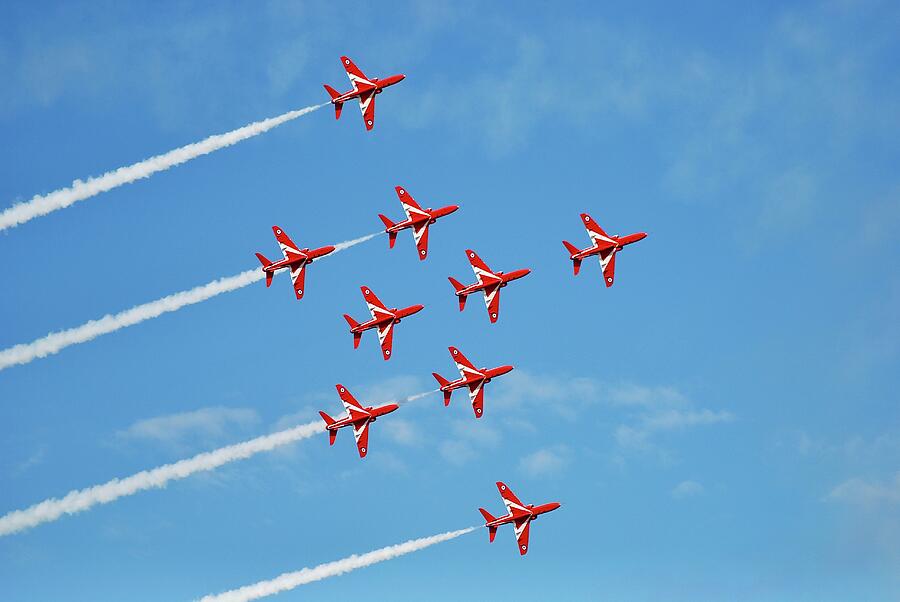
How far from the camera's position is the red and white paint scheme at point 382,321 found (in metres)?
168

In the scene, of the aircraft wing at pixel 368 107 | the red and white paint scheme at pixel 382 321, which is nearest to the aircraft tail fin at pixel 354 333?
the red and white paint scheme at pixel 382 321

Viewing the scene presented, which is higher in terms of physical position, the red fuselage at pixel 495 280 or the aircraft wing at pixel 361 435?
the red fuselage at pixel 495 280

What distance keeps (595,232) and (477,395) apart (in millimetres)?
19877

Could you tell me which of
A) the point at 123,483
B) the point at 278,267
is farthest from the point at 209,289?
the point at 123,483

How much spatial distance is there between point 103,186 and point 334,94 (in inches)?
912

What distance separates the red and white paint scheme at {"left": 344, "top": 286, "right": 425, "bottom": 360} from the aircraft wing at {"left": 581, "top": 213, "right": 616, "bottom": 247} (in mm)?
17933

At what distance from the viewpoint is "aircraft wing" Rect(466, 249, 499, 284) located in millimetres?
172125

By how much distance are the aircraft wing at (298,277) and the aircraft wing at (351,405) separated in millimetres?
9619

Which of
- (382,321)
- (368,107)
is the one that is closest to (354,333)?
(382,321)

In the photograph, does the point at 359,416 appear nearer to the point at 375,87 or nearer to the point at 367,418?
the point at 367,418

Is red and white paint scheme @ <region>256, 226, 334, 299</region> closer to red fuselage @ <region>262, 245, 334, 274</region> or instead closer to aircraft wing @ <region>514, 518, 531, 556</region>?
red fuselage @ <region>262, 245, 334, 274</region>

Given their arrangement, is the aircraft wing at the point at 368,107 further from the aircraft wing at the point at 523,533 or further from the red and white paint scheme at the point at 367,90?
the aircraft wing at the point at 523,533

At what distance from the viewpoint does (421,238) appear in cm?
17062

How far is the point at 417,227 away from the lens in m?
170
